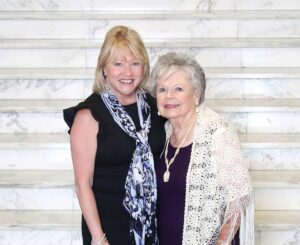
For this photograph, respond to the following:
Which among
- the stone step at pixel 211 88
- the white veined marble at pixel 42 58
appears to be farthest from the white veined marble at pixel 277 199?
the white veined marble at pixel 42 58

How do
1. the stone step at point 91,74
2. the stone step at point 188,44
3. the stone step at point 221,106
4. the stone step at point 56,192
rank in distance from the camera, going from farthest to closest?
the stone step at point 188,44 < the stone step at point 91,74 < the stone step at point 221,106 < the stone step at point 56,192

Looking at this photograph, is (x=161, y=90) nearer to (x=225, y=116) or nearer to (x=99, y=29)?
(x=225, y=116)

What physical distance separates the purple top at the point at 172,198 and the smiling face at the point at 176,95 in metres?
0.14

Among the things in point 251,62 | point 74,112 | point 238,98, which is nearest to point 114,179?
point 74,112

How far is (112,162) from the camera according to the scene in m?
1.93

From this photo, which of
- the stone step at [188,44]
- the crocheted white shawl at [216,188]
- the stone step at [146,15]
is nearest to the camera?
the crocheted white shawl at [216,188]

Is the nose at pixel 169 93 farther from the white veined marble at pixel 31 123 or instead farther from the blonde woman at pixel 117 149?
the white veined marble at pixel 31 123

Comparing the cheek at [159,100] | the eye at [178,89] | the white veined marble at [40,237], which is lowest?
the white veined marble at [40,237]

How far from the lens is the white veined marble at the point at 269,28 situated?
348cm

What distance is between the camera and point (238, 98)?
3223 millimetres

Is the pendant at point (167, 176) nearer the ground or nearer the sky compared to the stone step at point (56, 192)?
nearer the sky

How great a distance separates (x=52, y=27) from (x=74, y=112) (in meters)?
1.75

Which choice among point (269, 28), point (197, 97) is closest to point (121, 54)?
point (197, 97)

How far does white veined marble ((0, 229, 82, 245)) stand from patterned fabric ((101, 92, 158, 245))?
0.78 metres
